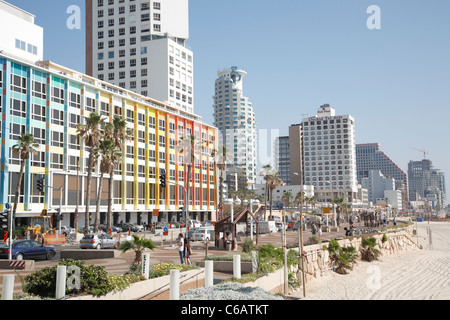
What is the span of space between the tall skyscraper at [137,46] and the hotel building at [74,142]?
1685cm

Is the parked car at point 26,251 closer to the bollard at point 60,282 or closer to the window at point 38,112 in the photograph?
the bollard at point 60,282

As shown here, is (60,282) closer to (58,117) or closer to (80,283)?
(80,283)

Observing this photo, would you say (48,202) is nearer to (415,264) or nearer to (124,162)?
(124,162)

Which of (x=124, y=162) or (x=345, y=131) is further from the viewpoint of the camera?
(x=345, y=131)

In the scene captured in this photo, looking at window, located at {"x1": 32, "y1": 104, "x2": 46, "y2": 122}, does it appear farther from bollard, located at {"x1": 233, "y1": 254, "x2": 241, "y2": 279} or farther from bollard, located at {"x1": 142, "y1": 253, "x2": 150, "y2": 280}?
bollard, located at {"x1": 142, "y1": 253, "x2": 150, "y2": 280}

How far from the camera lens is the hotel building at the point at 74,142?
50750 mm

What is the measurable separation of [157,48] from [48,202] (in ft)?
168

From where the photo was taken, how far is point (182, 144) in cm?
7875

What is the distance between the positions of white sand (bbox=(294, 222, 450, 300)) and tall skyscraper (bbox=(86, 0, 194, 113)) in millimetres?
68579

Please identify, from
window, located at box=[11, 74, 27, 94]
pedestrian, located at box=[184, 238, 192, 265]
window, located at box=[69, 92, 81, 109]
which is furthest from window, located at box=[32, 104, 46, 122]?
pedestrian, located at box=[184, 238, 192, 265]

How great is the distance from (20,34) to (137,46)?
38.2 m

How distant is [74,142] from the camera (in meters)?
58.3

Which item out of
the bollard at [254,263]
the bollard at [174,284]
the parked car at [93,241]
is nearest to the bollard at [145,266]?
the bollard at [174,284]

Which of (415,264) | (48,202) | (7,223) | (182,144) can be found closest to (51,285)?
(7,223)
